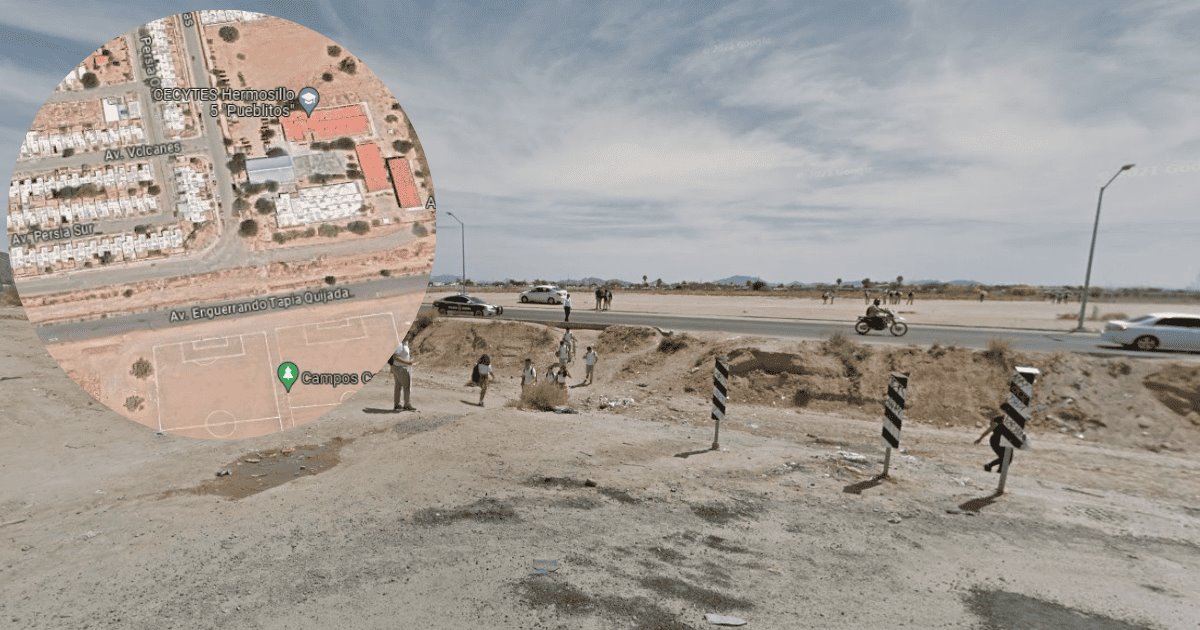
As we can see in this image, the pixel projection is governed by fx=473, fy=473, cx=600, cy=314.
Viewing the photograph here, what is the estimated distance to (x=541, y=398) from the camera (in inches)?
520

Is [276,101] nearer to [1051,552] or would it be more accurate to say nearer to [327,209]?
[327,209]

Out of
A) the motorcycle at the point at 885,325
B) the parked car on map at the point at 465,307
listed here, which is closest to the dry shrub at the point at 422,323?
the parked car on map at the point at 465,307

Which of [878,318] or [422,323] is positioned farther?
[422,323]

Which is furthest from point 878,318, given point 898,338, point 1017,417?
point 1017,417

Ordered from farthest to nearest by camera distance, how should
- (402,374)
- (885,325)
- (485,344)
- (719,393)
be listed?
1. (485,344)
2. (885,325)
3. (402,374)
4. (719,393)

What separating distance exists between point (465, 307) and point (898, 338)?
79.2 ft

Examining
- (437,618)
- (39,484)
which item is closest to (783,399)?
(437,618)

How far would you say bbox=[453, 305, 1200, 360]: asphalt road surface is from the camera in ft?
57.5

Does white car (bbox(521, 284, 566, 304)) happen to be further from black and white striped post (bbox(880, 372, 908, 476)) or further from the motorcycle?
black and white striped post (bbox(880, 372, 908, 476))

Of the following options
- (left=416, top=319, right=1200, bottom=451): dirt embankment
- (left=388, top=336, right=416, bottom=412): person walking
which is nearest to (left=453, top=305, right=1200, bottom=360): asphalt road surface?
(left=416, top=319, right=1200, bottom=451): dirt embankment

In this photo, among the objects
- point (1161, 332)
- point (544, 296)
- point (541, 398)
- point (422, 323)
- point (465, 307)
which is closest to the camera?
point (541, 398)

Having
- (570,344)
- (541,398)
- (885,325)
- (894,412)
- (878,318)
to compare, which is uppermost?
(878,318)

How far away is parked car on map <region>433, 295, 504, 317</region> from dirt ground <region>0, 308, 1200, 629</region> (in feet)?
60.3

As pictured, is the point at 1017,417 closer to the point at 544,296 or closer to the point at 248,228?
the point at 248,228
